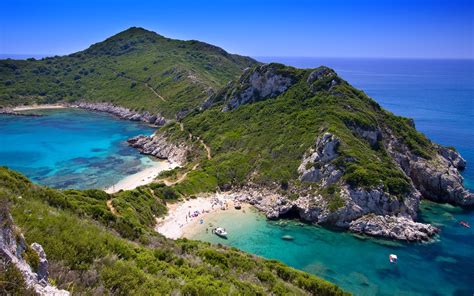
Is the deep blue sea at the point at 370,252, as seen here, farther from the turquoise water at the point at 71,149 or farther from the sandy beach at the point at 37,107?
the sandy beach at the point at 37,107

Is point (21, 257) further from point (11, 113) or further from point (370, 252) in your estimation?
point (11, 113)

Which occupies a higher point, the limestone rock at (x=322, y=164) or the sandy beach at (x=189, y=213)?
the limestone rock at (x=322, y=164)

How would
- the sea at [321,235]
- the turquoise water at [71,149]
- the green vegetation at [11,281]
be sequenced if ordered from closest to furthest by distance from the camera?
the green vegetation at [11,281] < the sea at [321,235] < the turquoise water at [71,149]

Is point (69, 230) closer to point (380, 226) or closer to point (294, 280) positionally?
point (294, 280)

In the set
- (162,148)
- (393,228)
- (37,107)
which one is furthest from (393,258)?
(37,107)

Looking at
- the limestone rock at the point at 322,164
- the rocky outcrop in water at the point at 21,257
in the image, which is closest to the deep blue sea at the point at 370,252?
the limestone rock at the point at 322,164

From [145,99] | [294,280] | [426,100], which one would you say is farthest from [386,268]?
[426,100]

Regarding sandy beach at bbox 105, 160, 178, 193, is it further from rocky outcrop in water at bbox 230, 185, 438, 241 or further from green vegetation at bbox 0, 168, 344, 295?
green vegetation at bbox 0, 168, 344, 295

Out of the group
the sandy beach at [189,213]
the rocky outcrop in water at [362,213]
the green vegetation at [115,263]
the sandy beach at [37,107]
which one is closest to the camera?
the green vegetation at [115,263]
